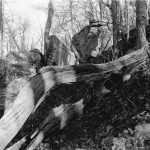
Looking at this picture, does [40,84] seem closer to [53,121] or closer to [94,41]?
[53,121]

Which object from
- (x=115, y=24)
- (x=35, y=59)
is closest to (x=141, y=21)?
(x=115, y=24)

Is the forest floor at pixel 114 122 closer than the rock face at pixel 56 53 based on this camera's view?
Yes

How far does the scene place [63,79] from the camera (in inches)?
150

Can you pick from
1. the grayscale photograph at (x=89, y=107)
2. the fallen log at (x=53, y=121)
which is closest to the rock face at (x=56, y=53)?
the grayscale photograph at (x=89, y=107)

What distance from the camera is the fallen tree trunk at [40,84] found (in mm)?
2982

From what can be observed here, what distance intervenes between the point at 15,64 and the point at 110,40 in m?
4.91

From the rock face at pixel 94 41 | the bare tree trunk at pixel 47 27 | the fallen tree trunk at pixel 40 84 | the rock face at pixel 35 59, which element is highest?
the bare tree trunk at pixel 47 27

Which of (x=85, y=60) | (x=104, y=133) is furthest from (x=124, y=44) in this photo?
(x=104, y=133)

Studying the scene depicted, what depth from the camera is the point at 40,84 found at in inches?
136

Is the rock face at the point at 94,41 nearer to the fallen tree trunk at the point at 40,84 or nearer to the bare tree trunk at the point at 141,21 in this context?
the bare tree trunk at the point at 141,21

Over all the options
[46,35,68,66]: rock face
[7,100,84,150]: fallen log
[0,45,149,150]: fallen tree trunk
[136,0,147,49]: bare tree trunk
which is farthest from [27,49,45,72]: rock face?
[0,45,149,150]: fallen tree trunk

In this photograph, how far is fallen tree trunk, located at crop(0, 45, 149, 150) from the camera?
298 cm

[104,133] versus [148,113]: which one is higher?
[148,113]

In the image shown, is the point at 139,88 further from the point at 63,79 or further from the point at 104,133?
the point at 63,79
